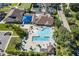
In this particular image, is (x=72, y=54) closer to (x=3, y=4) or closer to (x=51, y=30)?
(x=51, y=30)

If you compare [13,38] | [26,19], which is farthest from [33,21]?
[13,38]

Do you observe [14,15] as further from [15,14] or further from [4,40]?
[4,40]

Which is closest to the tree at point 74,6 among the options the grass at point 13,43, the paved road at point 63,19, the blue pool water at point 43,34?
the paved road at point 63,19

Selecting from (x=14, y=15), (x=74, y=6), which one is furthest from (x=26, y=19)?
(x=74, y=6)

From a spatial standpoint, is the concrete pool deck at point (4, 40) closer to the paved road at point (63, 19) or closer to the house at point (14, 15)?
the house at point (14, 15)

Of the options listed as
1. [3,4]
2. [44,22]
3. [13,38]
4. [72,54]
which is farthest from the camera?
[3,4]

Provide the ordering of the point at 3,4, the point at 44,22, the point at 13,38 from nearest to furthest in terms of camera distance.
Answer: the point at 13,38 < the point at 44,22 < the point at 3,4

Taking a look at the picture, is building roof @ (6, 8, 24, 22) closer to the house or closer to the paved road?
the house
